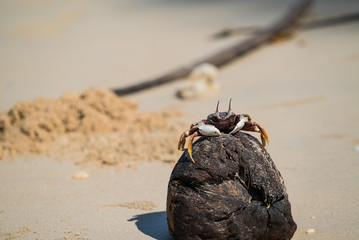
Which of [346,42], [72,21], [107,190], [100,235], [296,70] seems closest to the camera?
[100,235]

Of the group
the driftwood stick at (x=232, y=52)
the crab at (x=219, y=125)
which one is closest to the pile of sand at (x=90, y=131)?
the crab at (x=219, y=125)

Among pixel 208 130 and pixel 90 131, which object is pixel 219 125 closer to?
pixel 208 130

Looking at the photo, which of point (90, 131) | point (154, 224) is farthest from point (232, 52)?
point (154, 224)

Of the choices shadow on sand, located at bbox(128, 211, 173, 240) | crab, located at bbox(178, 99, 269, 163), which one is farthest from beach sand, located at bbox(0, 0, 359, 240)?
crab, located at bbox(178, 99, 269, 163)

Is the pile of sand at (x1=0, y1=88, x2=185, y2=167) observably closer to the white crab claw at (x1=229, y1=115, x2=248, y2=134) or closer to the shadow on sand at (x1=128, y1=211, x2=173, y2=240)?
the shadow on sand at (x1=128, y1=211, x2=173, y2=240)

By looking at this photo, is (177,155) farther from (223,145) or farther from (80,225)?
(223,145)

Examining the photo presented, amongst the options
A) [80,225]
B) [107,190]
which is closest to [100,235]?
[80,225]

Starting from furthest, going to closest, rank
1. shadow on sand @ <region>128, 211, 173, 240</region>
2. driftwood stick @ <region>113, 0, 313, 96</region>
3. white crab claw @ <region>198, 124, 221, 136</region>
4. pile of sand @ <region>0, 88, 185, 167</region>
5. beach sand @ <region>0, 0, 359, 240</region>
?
driftwood stick @ <region>113, 0, 313, 96</region> → pile of sand @ <region>0, 88, 185, 167</region> → beach sand @ <region>0, 0, 359, 240</region> → shadow on sand @ <region>128, 211, 173, 240</region> → white crab claw @ <region>198, 124, 221, 136</region>
